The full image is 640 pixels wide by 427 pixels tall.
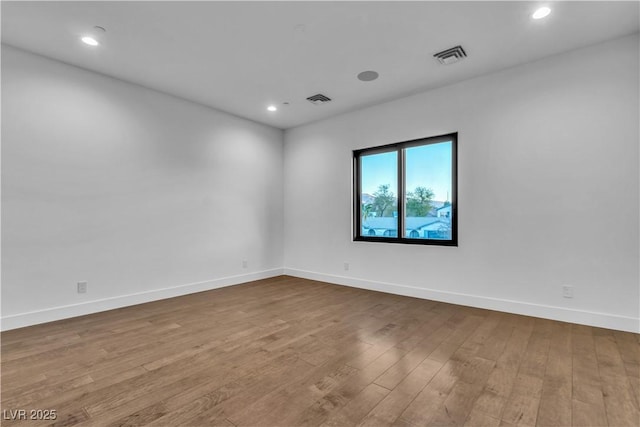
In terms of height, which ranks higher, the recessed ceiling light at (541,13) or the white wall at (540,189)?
the recessed ceiling light at (541,13)

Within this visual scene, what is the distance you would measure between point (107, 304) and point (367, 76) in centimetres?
412

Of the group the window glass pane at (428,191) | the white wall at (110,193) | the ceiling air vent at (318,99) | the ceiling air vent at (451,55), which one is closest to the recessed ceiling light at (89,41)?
the white wall at (110,193)

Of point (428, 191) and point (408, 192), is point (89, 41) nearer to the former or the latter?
point (408, 192)

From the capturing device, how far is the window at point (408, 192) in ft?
13.0

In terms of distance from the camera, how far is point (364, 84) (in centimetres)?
387

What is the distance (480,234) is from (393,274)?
1.30 m

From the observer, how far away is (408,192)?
4.33 m

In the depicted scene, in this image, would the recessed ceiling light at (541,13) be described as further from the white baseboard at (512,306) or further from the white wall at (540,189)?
the white baseboard at (512,306)

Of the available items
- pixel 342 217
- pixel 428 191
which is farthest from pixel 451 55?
pixel 342 217

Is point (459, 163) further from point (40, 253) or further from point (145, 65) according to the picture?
point (40, 253)

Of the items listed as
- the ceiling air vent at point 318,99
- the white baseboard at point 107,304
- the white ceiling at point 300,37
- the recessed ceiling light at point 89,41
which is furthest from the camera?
the ceiling air vent at point 318,99

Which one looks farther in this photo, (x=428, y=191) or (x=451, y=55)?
(x=428, y=191)

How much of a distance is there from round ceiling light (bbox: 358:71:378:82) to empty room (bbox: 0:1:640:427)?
36mm

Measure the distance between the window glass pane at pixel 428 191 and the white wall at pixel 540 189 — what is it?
0.21 m
